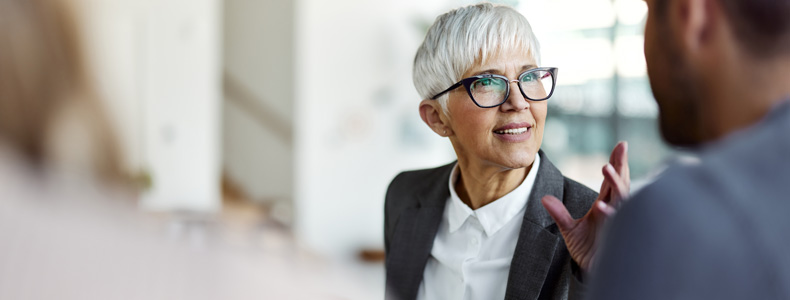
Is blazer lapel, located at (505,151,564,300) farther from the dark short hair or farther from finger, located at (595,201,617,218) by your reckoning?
the dark short hair

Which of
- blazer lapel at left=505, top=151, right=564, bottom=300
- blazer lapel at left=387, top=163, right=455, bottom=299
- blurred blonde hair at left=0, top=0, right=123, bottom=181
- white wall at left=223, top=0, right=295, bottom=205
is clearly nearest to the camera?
blurred blonde hair at left=0, top=0, right=123, bottom=181

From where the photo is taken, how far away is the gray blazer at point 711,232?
0.54m

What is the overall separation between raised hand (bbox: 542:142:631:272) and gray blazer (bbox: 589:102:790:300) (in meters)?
0.54

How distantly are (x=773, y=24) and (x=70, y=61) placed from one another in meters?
0.61

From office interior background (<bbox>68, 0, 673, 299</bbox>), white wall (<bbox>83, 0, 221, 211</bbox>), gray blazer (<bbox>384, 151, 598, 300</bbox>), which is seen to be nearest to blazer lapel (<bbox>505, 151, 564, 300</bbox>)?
gray blazer (<bbox>384, 151, 598, 300</bbox>)

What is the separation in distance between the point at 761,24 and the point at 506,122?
809 mm

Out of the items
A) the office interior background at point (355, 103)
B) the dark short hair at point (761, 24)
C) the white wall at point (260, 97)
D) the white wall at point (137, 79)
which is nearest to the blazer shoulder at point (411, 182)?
the dark short hair at point (761, 24)

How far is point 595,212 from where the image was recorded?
1158 millimetres

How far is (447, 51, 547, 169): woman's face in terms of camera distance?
142 cm

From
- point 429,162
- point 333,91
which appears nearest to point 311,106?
point 333,91

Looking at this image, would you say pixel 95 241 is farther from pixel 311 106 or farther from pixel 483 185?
pixel 311 106

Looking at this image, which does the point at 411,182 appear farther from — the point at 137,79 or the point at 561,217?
the point at 137,79

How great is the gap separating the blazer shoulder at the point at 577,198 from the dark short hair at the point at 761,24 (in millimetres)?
758

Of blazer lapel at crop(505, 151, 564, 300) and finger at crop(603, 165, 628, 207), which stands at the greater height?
finger at crop(603, 165, 628, 207)
